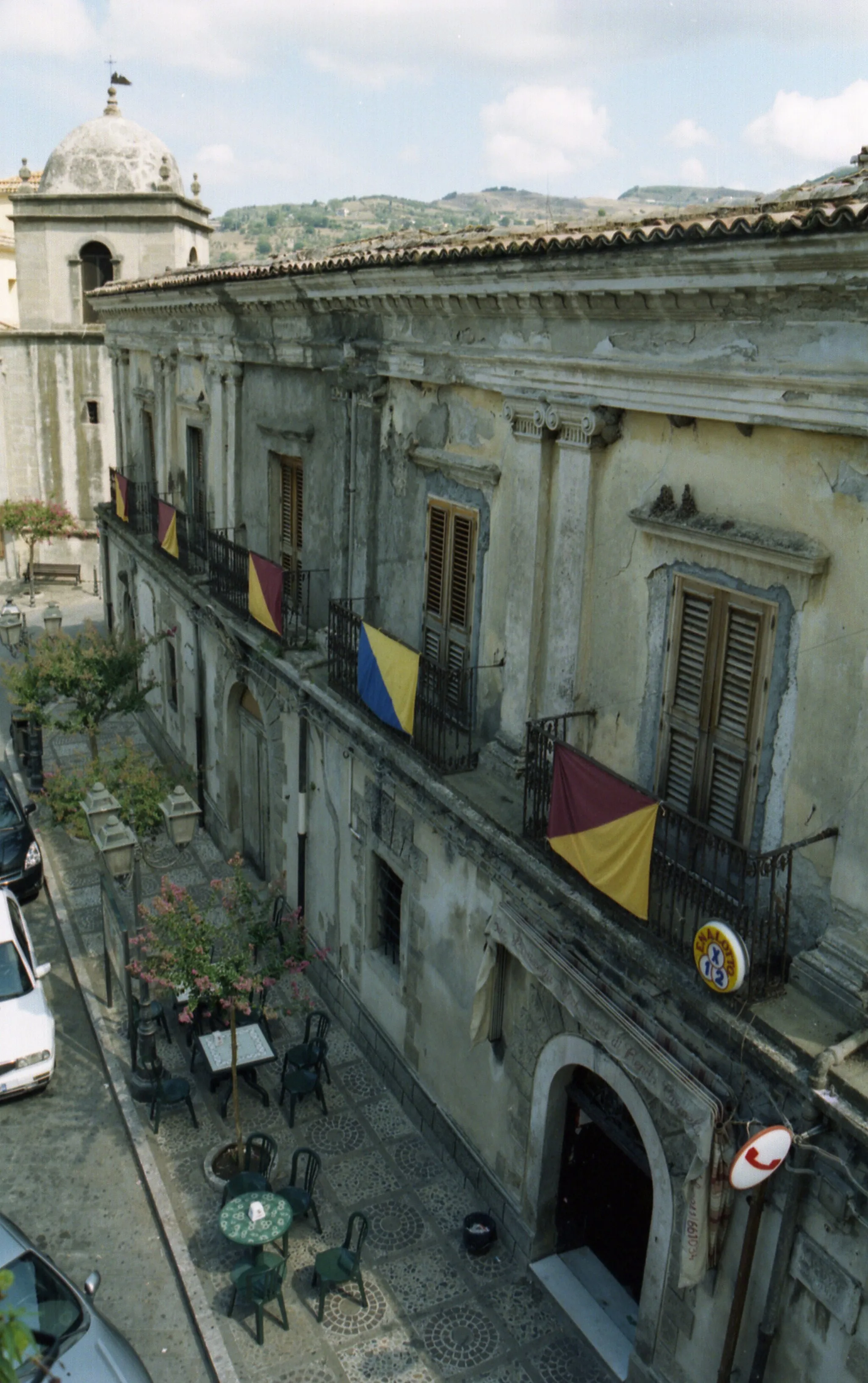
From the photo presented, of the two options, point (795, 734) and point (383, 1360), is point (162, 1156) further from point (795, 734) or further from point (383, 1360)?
point (795, 734)

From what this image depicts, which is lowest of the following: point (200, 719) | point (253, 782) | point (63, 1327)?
point (63, 1327)

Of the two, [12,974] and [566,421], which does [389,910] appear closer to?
[12,974]

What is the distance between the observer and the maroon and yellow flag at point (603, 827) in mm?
8055

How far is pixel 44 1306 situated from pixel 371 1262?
3.36m

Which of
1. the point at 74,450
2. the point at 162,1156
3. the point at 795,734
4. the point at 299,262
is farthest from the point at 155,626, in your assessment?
the point at 795,734

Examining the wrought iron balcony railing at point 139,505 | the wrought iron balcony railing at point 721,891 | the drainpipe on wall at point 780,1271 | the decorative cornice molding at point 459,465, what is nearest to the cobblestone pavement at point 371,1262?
the drainpipe on wall at point 780,1271

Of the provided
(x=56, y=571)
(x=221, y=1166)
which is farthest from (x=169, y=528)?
(x=56, y=571)

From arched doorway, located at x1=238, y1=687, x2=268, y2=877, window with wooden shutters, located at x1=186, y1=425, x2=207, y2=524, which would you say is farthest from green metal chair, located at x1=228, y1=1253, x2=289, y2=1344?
window with wooden shutters, located at x1=186, y1=425, x2=207, y2=524

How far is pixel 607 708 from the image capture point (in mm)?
9641

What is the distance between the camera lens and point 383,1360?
9.99 m

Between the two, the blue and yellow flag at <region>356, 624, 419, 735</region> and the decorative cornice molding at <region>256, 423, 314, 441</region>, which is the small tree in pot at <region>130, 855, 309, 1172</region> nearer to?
the blue and yellow flag at <region>356, 624, 419, 735</region>

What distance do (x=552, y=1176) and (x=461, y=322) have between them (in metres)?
8.19

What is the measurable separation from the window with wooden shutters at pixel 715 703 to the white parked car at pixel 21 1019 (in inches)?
332

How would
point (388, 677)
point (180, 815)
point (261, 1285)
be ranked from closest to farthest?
point (261, 1285)
point (388, 677)
point (180, 815)
